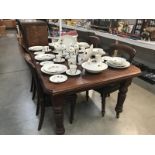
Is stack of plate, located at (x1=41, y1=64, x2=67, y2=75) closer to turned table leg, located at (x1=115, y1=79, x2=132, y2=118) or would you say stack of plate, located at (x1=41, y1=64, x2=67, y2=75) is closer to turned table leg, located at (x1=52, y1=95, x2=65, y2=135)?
turned table leg, located at (x1=52, y1=95, x2=65, y2=135)

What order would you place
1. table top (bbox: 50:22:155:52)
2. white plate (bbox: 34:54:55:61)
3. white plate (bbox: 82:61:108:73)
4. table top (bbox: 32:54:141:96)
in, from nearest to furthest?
→ table top (bbox: 32:54:141:96) < white plate (bbox: 82:61:108:73) < white plate (bbox: 34:54:55:61) < table top (bbox: 50:22:155:52)

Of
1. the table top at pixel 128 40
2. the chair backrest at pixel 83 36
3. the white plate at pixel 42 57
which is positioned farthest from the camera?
the chair backrest at pixel 83 36

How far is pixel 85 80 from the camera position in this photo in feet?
5.03

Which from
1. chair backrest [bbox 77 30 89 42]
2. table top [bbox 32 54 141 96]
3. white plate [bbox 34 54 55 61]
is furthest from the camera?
chair backrest [bbox 77 30 89 42]

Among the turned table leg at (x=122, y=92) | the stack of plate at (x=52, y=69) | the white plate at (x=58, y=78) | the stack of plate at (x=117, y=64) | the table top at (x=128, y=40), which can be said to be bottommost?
the turned table leg at (x=122, y=92)

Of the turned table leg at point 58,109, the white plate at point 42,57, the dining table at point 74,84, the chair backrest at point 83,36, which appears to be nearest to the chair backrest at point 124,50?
the dining table at point 74,84

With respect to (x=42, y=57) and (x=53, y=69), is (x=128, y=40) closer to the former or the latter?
(x=42, y=57)

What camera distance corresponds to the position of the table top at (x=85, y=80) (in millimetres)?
1405

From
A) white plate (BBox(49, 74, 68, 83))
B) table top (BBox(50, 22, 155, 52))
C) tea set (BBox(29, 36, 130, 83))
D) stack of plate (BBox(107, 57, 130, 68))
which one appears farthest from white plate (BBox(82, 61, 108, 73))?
table top (BBox(50, 22, 155, 52))

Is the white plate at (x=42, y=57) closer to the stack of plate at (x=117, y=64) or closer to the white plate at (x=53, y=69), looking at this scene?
the white plate at (x=53, y=69)

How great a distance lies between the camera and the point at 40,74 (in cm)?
166

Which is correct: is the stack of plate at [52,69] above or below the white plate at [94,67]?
below

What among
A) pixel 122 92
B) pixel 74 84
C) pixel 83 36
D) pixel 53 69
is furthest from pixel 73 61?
pixel 83 36

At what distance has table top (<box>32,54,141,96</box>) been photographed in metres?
1.41
